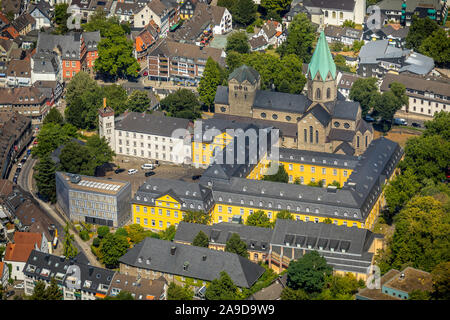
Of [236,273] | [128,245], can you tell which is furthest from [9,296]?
[236,273]

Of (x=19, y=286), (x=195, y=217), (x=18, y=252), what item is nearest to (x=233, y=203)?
(x=195, y=217)

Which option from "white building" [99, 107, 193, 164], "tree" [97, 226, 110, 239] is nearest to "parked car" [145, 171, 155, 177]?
"white building" [99, 107, 193, 164]

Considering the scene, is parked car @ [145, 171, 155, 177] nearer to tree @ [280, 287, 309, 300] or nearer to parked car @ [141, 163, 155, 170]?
parked car @ [141, 163, 155, 170]

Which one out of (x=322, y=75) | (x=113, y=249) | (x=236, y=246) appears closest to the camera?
(x=236, y=246)

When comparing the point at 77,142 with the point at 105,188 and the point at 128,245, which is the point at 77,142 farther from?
the point at 128,245

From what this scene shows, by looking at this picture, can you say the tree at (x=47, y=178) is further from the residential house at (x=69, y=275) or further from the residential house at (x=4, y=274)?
the residential house at (x=4, y=274)

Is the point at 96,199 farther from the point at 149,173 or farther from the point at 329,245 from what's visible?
the point at 329,245

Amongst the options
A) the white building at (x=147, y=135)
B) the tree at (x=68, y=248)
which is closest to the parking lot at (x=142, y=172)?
the white building at (x=147, y=135)
